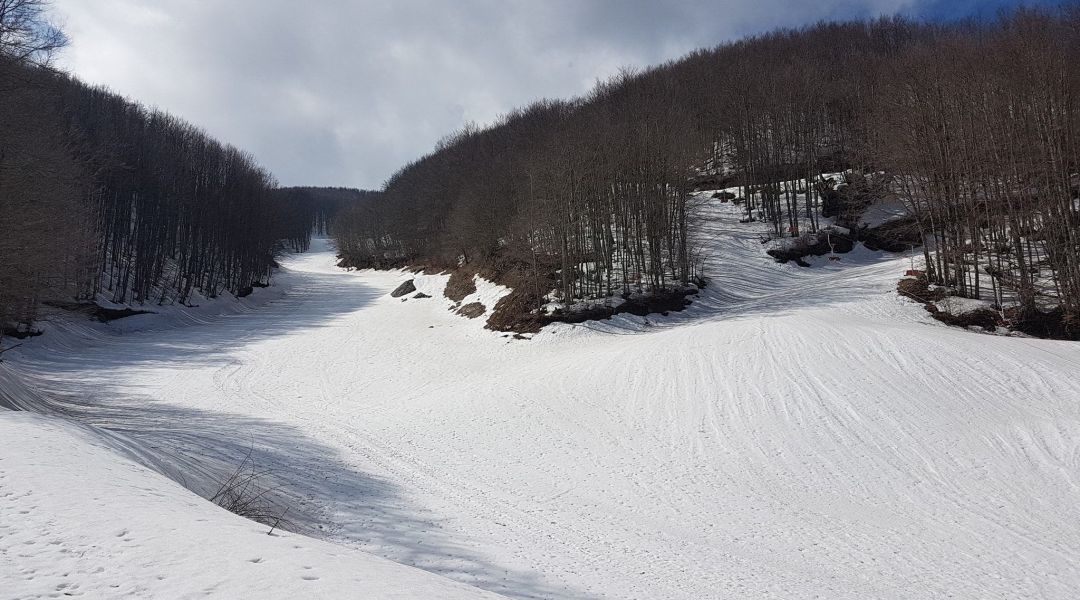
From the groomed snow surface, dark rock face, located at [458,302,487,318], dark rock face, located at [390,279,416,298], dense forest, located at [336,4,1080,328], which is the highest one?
dense forest, located at [336,4,1080,328]

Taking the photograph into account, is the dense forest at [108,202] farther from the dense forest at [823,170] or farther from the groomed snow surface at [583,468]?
the dense forest at [823,170]

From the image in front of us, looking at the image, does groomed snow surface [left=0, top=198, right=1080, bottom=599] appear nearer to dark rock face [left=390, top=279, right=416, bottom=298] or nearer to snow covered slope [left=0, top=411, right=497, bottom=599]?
snow covered slope [left=0, top=411, right=497, bottom=599]

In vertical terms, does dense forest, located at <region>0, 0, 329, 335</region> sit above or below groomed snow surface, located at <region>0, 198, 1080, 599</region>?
above

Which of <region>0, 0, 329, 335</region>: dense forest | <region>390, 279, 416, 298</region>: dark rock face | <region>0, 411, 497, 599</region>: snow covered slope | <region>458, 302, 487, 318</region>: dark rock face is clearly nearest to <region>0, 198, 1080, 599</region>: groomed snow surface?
<region>0, 411, 497, 599</region>: snow covered slope

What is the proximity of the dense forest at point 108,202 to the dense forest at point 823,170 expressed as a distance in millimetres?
17872

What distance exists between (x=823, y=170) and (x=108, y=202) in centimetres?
5223

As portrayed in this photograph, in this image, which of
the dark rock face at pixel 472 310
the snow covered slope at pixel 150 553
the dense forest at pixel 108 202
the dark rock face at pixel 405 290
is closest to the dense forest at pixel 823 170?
the dark rock face at pixel 472 310

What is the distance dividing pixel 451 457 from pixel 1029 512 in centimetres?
1005

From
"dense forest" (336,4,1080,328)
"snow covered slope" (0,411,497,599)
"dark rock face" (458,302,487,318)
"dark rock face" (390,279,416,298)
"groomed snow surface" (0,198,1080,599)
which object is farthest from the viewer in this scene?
A: "dark rock face" (390,279,416,298)

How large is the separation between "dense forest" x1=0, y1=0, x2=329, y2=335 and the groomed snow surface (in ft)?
13.8

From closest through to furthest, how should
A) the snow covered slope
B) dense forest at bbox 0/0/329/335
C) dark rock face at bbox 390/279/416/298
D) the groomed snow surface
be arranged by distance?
the snow covered slope → the groomed snow surface → dense forest at bbox 0/0/329/335 → dark rock face at bbox 390/279/416/298

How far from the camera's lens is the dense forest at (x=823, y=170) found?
698 inches

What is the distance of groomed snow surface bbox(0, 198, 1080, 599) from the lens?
3424mm

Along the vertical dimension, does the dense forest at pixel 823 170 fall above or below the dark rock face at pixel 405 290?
above
